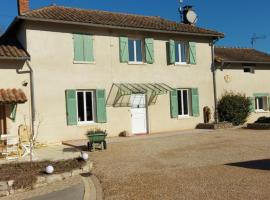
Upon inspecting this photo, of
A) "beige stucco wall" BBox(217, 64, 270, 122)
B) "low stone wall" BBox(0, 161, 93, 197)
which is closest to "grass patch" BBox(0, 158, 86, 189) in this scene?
"low stone wall" BBox(0, 161, 93, 197)

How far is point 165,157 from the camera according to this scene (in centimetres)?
1357

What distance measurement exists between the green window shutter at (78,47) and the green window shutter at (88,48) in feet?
0.53

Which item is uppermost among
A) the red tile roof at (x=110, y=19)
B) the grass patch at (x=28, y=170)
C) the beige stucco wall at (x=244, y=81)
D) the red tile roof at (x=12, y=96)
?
the red tile roof at (x=110, y=19)

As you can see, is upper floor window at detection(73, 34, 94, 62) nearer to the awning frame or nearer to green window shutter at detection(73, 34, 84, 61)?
green window shutter at detection(73, 34, 84, 61)

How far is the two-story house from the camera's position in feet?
60.2

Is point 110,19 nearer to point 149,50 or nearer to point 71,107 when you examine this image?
point 149,50

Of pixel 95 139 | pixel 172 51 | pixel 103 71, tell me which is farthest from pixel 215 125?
pixel 95 139

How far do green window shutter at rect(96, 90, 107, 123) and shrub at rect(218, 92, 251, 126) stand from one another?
26.9ft

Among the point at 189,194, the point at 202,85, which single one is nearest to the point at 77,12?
the point at 202,85

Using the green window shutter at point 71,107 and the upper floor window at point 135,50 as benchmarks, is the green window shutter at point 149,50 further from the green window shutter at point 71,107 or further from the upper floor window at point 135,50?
the green window shutter at point 71,107

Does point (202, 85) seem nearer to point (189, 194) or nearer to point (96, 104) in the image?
point (96, 104)

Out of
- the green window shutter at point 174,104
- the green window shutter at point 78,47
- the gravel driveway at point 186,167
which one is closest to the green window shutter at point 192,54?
the green window shutter at point 174,104

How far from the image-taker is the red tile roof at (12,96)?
16.5 meters

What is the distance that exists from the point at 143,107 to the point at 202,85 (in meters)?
4.60
